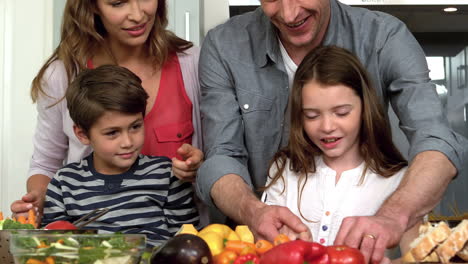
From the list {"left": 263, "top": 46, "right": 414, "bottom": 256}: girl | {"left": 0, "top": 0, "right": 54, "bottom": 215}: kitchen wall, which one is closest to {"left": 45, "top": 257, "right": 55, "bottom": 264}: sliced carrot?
{"left": 263, "top": 46, "right": 414, "bottom": 256}: girl

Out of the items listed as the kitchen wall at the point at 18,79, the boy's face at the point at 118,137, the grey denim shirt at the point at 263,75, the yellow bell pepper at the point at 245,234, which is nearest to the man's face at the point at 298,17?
the grey denim shirt at the point at 263,75

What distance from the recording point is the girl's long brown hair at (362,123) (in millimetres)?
1927

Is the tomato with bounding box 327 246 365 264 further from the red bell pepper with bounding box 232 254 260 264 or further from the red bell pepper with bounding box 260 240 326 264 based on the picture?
the red bell pepper with bounding box 232 254 260 264

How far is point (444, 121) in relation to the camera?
6.06ft

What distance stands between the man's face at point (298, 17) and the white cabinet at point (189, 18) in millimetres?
754

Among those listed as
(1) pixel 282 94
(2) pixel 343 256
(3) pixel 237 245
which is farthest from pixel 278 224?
(1) pixel 282 94

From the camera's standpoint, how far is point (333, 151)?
1.95 m

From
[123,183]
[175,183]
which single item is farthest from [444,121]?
[123,183]

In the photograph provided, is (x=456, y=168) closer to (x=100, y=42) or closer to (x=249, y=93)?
(x=249, y=93)

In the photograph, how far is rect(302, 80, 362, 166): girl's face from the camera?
73.9 inches

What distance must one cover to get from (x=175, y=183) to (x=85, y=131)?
30 cm

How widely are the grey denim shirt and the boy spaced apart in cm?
17

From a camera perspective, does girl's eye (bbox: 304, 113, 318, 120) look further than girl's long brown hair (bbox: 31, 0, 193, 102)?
No

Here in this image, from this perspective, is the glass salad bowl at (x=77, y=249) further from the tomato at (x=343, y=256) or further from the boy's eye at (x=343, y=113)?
the boy's eye at (x=343, y=113)
